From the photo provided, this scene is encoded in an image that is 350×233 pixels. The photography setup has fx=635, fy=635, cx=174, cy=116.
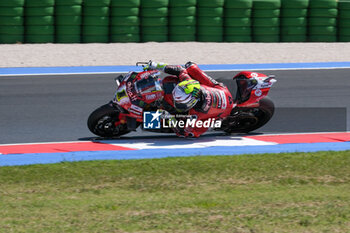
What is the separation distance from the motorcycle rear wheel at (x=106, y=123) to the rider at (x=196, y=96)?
2.88ft

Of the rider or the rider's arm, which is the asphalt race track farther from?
the rider

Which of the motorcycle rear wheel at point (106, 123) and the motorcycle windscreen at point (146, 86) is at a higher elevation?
the motorcycle windscreen at point (146, 86)

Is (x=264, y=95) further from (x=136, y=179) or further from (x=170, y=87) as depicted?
(x=136, y=179)

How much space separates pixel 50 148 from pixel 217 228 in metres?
4.31

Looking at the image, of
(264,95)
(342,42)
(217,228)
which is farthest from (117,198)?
(342,42)

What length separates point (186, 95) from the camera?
927 centimetres

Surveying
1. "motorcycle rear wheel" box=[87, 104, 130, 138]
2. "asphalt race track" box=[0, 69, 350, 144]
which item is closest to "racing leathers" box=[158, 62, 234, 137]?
"asphalt race track" box=[0, 69, 350, 144]

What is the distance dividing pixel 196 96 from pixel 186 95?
0.58ft

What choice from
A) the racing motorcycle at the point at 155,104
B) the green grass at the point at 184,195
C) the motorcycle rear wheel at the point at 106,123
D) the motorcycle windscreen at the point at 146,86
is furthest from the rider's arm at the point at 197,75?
the green grass at the point at 184,195

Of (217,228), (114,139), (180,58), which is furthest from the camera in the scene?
(180,58)

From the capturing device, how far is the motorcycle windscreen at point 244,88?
32.2ft

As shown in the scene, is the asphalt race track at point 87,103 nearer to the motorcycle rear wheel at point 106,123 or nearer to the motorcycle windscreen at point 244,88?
the motorcycle windscreen at point 244,88

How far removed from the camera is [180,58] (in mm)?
17688

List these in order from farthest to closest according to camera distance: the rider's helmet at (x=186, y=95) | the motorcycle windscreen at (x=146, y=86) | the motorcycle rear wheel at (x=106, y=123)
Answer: the motorcycle rear wheel at (x=106, y=123), the motorcycle windscreen at (x=146, y=86), the rider's helmet at (x=186, y=95)
